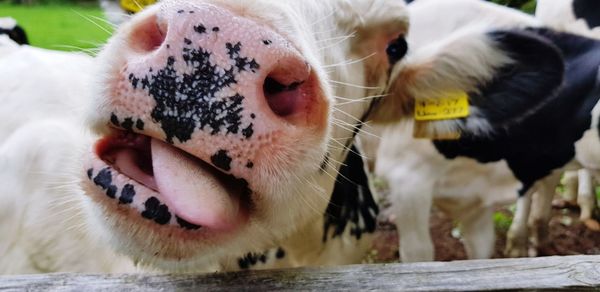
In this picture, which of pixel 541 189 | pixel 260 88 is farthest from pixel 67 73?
pixel 541 189

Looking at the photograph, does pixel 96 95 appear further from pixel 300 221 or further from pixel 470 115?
pixel 470 115

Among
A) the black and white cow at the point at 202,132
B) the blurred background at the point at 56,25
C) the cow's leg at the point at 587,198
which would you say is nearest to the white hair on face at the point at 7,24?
the black and white cow at the point at 202,132

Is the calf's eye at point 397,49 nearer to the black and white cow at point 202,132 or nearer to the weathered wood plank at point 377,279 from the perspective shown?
the black and white cow at point 202,132

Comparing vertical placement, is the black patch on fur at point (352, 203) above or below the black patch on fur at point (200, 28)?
below

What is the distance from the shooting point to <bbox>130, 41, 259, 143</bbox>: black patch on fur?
1032 millimetres

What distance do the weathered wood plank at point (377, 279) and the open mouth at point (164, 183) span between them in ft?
0.38

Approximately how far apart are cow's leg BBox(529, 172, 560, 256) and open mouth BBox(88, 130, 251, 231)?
3.59 meters

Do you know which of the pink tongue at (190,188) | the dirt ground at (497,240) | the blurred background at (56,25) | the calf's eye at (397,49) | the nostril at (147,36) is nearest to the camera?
the pink tongue at (190,188)

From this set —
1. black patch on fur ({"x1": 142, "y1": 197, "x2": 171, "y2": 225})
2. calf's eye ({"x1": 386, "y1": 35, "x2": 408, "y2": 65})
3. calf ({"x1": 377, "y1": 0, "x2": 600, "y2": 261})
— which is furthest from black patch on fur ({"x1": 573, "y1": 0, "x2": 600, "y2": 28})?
black patch on fur ({"x1": 142, "y1": 197, "x2": 171, "y2": 225})

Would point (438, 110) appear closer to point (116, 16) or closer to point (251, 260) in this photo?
point (251, 260)

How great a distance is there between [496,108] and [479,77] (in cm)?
27

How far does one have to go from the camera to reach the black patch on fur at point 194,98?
3.39ft

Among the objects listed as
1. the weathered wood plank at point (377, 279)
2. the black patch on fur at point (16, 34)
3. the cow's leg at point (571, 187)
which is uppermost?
the black patch on fur at point (16, 34)

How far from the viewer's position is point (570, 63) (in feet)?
10.6
